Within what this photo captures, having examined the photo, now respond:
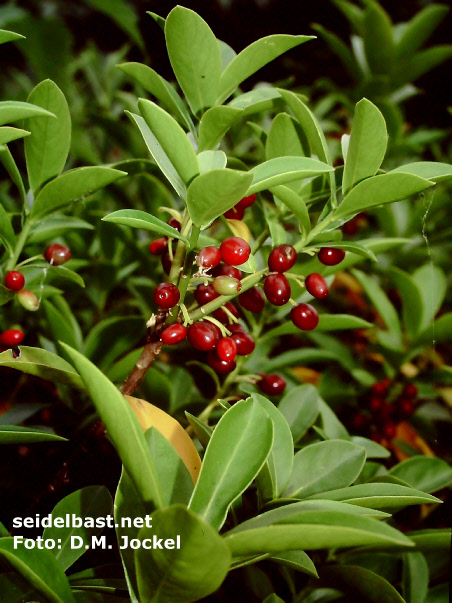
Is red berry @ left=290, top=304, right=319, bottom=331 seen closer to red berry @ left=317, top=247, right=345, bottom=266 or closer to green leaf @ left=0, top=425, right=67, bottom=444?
red berry @ left=317, top=247, right=345, bottom=266

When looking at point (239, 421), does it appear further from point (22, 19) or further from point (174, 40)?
point (22, 19)

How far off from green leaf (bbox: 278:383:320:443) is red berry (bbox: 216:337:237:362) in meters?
0.22

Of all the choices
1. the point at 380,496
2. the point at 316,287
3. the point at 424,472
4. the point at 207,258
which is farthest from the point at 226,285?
the point at 424,472

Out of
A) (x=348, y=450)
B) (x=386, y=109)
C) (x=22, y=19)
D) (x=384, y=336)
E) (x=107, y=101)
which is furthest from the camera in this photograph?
(x=107, y=101)

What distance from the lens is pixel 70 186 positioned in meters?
0.68

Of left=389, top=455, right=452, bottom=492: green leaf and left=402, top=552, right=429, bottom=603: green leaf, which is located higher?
left=389, top=455, right=452, bottom=492: green leaf

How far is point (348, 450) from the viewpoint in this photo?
2.23ft

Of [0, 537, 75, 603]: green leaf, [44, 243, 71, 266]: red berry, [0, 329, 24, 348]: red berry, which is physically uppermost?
[44, 243, 71, 266]: red berry

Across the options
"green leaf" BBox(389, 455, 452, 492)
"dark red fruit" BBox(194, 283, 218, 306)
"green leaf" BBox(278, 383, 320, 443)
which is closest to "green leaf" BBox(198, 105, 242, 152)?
"dark red fruit" BBox(194, 283, 218, 306)

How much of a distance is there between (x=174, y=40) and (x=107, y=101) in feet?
4.77

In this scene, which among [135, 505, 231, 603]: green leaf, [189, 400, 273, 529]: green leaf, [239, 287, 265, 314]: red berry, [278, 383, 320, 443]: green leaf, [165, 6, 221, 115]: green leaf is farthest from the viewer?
[278, 383, 320, 443]: green leaf

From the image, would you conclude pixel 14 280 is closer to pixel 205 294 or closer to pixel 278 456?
pixel 205 294

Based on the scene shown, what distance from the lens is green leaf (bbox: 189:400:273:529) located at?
19.3 inches

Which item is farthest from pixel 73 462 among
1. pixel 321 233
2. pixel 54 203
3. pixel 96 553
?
pixel 321 233
